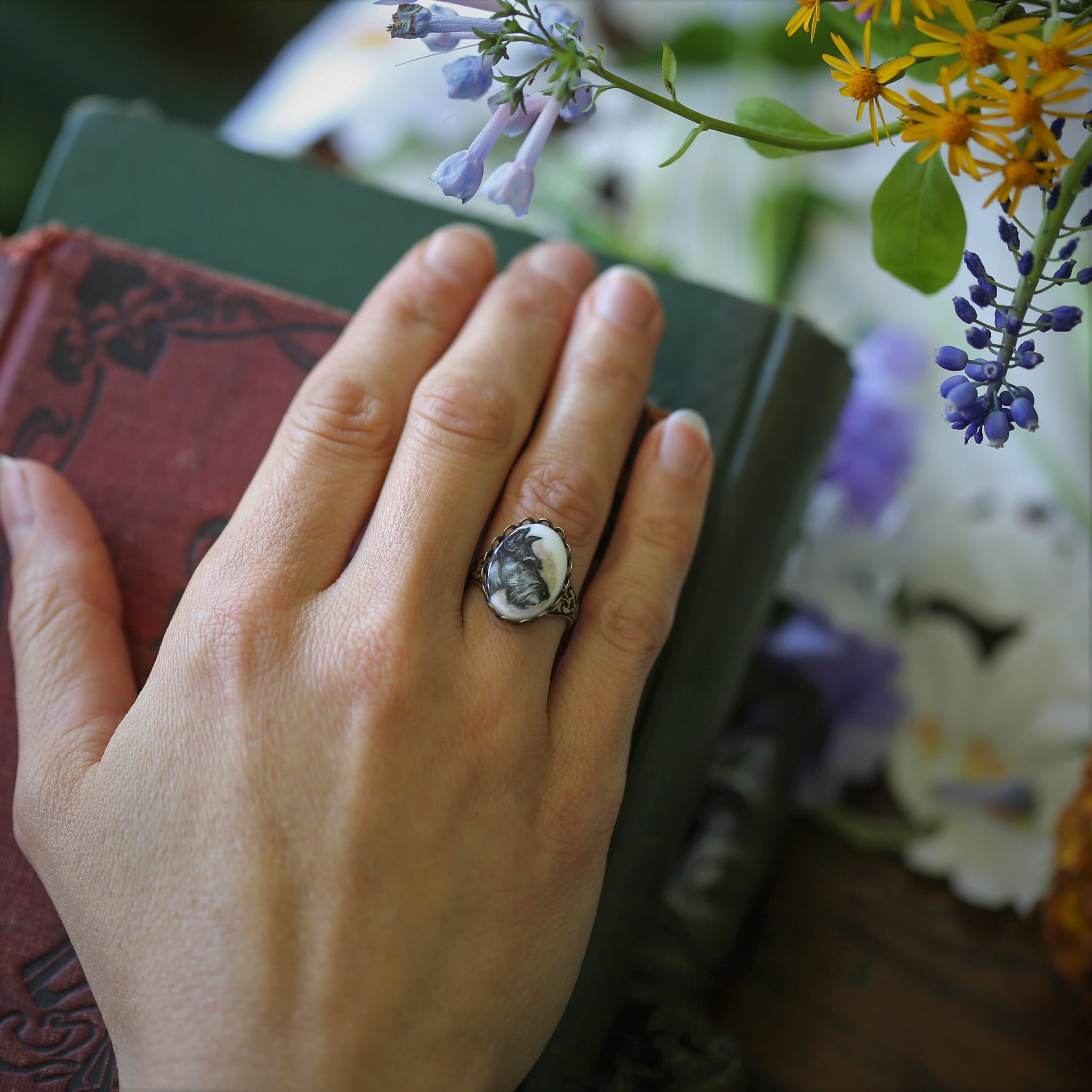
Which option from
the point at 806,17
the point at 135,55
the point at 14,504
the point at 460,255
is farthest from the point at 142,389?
the point at 135,55

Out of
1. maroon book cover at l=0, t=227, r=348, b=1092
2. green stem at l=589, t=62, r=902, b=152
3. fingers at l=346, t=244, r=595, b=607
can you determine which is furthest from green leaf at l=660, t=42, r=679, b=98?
maroon book cover at l=0, t=227, r=348, b=1092

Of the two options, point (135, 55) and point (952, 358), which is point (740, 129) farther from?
point (135, 55)

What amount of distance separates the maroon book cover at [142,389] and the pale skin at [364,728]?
3 centimetres

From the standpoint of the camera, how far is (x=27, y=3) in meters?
1.09

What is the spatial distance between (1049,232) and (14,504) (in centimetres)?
52

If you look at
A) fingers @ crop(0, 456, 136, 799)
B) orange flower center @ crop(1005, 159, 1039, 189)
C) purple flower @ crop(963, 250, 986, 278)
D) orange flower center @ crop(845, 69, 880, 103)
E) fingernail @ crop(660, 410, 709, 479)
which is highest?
orange flower center @ crop(845, 69, 880, 103)

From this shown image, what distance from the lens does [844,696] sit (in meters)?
0.73

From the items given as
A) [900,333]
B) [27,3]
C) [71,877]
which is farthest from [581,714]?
[27,3]

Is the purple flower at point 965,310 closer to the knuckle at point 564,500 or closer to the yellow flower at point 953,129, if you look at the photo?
the yellow flower at point 953,129

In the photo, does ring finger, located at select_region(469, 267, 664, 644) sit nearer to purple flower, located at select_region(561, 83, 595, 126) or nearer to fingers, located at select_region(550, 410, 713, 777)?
fingers, located at select_region(550, 410, 713, 777)

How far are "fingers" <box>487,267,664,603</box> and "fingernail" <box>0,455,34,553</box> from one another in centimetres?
27

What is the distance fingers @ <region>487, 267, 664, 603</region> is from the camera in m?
0.46

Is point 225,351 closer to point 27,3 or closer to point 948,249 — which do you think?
point 948,249

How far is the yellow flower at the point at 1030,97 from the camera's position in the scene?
247mm
